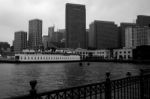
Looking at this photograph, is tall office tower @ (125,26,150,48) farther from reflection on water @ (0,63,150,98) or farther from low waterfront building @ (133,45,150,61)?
reflection on water @ (0,63,150,98)

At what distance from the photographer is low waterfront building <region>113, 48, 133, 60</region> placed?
511ft

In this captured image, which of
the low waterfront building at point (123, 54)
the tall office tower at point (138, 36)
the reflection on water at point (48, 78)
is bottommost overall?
the reflection on water at point (48, 78)

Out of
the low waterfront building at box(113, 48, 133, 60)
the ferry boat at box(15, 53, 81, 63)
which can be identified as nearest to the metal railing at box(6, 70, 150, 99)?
the ferry boat at box(15, 53, 81, 63)

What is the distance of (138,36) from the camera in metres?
180

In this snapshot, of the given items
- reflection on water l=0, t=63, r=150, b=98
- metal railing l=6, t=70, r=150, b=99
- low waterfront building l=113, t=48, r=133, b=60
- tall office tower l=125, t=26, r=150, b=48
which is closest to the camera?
metal railing l=6, t=70, r=150, b=99

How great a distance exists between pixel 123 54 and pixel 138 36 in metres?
29.6

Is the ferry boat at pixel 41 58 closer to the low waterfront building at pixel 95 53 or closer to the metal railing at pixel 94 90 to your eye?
the low waterfront building at pixel 95 53

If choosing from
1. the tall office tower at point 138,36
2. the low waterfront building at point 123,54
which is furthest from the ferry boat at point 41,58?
the tall office tower at point 138,36

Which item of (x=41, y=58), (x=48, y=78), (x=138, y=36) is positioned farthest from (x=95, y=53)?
(x=48, y=78)

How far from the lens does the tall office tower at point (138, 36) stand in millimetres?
174125

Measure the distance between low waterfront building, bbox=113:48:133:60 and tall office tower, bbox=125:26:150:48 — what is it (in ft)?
55.0

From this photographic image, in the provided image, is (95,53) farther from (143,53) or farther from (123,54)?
(143,53)

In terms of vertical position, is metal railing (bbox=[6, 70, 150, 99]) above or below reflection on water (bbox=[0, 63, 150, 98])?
above

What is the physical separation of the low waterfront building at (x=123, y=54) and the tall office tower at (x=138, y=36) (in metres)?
16.8
